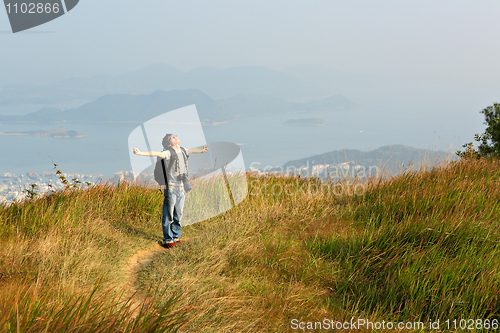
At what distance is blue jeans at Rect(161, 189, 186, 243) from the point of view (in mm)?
5727

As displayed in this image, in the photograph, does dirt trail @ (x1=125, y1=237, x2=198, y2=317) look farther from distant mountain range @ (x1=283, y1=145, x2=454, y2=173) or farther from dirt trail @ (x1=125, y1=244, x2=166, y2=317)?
distant mountain range @ (x1=283, y1=145, x2=454, y2=173)

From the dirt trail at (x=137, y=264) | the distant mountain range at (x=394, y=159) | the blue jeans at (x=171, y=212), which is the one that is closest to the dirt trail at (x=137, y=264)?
the dirt trail at (x=137, y=264)

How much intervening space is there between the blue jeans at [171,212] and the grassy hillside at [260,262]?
386 mm

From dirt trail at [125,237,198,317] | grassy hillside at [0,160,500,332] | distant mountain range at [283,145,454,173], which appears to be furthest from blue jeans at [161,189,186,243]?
distant mountain range at [283,145,454,173]

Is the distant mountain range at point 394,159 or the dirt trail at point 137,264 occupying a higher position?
the distant mountain range at point 394,159

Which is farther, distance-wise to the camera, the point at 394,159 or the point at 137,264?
the point at 394,159

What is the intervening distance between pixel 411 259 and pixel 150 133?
15.4 ft

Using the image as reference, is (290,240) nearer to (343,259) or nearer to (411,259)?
(343,259)

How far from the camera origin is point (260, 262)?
4.79 metres

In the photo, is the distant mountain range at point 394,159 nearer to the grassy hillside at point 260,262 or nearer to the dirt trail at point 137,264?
the grassy hillside at point 260,262

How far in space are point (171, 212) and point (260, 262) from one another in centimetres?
193

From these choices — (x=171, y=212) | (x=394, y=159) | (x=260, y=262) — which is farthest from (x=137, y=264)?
(x=394, y=159)

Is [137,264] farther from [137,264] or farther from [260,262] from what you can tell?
[260,262]

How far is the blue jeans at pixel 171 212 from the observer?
5.73 meters
